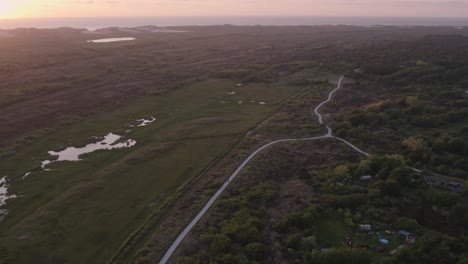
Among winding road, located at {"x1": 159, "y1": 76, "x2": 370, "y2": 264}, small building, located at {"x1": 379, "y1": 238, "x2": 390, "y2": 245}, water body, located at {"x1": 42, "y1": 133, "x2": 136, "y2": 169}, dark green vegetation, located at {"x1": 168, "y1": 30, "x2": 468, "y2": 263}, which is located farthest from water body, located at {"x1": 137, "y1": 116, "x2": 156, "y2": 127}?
small building, located at {"x1": 379, "y1": 238, "x2": 390, "y2": 245}

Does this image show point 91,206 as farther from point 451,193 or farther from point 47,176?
point 451,193

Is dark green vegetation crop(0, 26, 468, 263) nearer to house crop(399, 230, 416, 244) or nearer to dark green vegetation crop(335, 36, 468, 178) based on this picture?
dark green vegetation crop(335, 36, 468, 178)

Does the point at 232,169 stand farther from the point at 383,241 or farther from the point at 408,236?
the point at 408,236

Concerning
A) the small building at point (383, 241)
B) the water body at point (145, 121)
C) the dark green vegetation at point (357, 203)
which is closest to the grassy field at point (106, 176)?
the water body at point (145, 121)

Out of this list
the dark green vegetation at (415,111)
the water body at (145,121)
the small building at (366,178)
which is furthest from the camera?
the water body at (145,121)

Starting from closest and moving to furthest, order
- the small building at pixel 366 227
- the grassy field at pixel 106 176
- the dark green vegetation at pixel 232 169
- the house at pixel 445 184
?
1. the dark green vegetation at pixel 232 169
2. the grassy field at pixel 106 176
3. the small building at pixel 366 227
4. the house at pixel 445 184

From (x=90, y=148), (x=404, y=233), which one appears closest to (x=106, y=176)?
(x=90, y=148)

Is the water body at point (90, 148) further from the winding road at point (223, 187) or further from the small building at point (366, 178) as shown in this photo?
the small building at point (366, 178)
